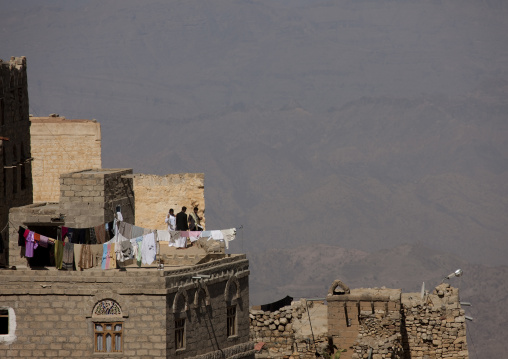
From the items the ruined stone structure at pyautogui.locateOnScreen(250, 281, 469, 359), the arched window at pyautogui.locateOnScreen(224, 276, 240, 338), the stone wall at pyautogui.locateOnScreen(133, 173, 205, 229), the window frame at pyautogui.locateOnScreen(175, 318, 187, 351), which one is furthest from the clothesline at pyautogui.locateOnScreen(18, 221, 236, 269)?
the ruined stone structure at pyautogui.locateOnScreen(250, 281, 469, 359)

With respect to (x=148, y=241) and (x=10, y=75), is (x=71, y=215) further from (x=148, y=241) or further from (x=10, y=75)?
(x=10, y=75)

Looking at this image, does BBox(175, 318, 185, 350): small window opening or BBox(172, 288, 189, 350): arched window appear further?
BBox(175, 318, 185, 350): small window opening

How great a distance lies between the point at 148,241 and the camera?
138ft

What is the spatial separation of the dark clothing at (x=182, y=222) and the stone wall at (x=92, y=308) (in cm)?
508

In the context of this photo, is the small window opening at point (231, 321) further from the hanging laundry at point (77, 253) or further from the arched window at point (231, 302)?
the hanging laundry at point (77, 253)

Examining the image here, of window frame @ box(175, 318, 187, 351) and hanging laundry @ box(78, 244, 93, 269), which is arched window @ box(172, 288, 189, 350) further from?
hanging laundry @ box(78, 244, 93, 269)

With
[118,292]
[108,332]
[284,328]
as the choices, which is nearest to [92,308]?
[108,332]

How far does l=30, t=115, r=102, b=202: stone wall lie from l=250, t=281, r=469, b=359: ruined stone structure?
13.7 m

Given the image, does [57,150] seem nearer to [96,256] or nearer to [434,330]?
[96,256]

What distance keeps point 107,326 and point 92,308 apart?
2.46 ft

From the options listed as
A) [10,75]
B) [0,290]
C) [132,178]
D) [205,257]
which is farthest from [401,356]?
[10,75]

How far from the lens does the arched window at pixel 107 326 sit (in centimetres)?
3928

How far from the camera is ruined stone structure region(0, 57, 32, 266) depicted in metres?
50.8

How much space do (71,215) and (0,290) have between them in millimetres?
4450
